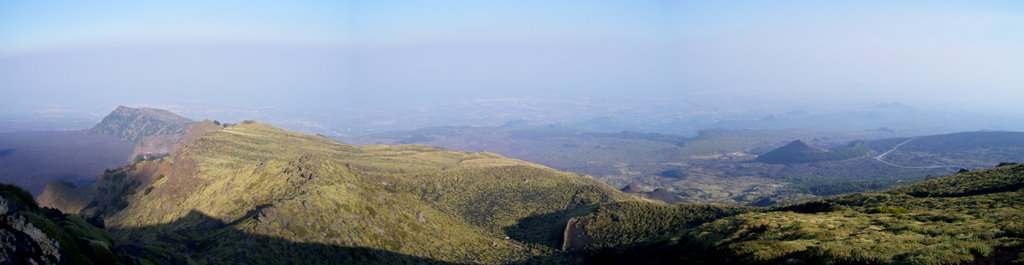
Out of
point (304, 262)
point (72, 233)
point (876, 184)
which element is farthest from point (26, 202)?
point (876, 184)

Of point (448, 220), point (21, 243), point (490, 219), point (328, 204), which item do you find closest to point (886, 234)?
point (21, 243)

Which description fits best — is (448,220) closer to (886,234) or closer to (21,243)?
(886,234)

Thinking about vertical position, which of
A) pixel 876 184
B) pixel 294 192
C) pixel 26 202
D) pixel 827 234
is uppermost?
pixel 26 202

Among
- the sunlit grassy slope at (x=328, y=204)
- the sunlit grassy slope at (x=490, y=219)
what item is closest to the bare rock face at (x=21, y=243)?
the sunlit grassy slope at (x=490, y=219)

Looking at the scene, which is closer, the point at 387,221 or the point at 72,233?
the point at 72,233

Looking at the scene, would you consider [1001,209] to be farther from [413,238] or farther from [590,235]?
[413,238]

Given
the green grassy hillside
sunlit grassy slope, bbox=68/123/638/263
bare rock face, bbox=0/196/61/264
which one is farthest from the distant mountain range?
sunlit grassy slope, bbox=68/123/638/263

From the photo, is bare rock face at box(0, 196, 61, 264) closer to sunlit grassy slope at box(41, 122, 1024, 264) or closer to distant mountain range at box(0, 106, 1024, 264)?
distant mountain range at box(0, 106, 1024, 264)

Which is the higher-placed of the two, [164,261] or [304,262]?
[164,261]
